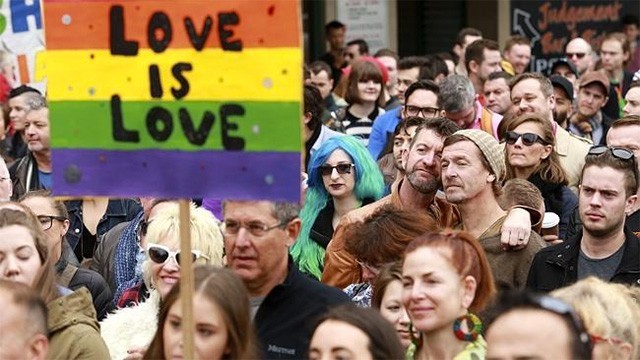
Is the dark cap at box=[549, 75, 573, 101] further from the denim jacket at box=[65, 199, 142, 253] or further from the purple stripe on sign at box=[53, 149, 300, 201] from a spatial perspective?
the purple stripe on sign at box=[53, 149, 300, 201]

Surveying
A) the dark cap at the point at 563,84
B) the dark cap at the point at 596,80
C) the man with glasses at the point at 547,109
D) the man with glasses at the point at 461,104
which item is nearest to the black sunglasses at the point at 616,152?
the man with glasses at the point at 547,109

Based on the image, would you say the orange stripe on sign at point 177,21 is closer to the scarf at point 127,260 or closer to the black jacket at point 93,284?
the black jacket at point 93,284

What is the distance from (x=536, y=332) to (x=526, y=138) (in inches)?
187

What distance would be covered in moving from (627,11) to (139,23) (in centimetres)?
1653

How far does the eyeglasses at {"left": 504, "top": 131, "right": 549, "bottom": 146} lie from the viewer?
30.5ft

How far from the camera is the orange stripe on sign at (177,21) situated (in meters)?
5.35

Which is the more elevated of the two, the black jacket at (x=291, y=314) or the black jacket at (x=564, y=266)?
the black jacket at (x=291, y=314)

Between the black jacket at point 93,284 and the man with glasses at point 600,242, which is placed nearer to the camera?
the man with glasses at point 600,242

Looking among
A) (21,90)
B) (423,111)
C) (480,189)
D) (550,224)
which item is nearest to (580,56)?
(423,111)

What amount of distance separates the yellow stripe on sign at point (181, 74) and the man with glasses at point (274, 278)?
2.90ft

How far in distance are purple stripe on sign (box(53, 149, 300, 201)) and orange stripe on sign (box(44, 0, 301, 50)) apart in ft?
1.21

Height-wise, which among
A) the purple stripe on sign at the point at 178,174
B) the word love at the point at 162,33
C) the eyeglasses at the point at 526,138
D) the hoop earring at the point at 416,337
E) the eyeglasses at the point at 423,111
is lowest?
the hoop earring at the point at 416,337

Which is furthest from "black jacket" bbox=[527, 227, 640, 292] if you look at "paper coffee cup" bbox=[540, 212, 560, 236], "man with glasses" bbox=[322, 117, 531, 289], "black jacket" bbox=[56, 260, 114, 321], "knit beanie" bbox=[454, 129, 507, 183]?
"black jacket" bbox=[56, 260, 114, 321]

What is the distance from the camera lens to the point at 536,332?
4.61 m
